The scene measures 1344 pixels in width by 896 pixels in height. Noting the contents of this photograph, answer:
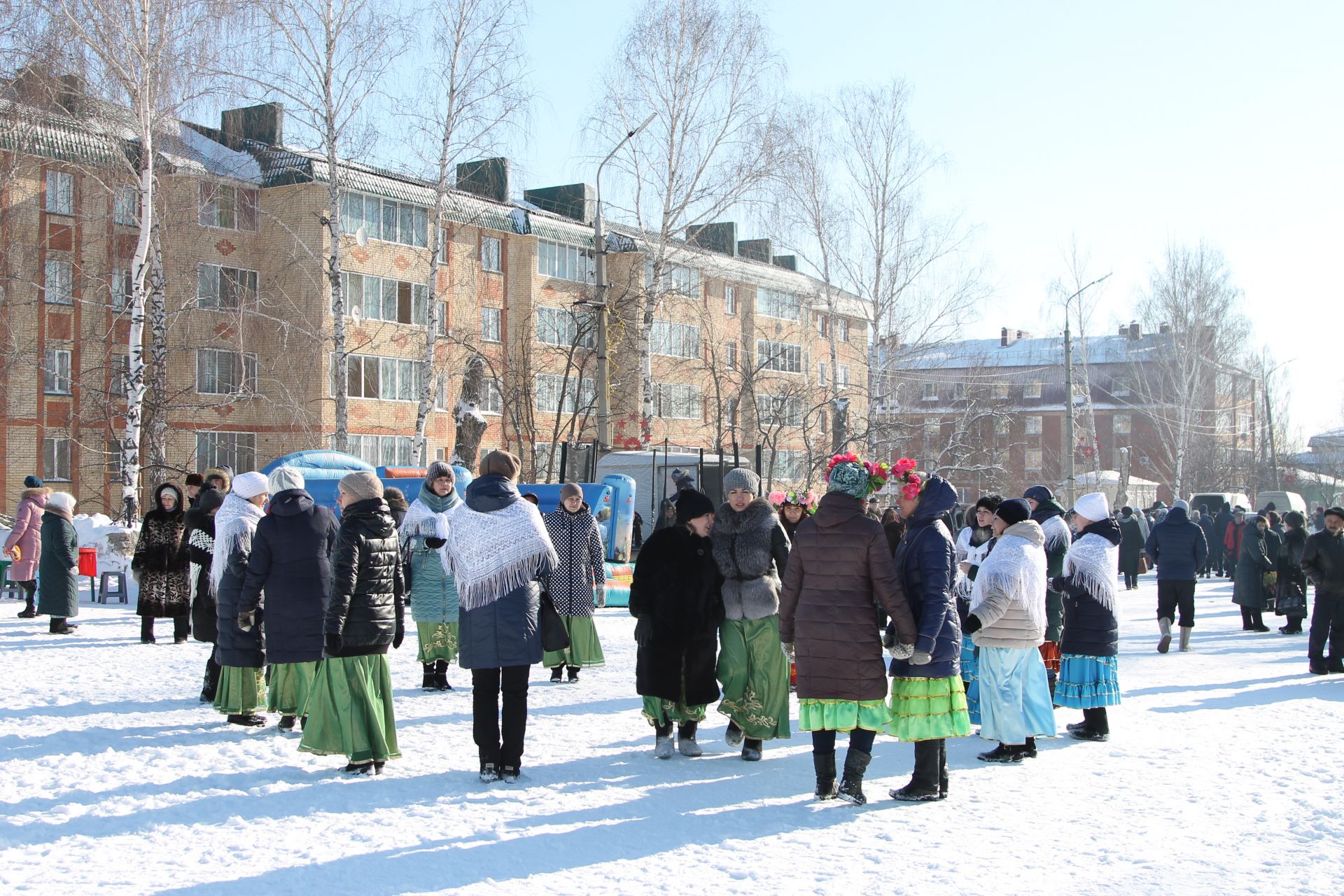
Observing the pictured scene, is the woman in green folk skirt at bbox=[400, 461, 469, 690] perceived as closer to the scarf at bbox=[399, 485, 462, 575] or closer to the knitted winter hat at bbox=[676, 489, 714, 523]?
the scarf at bbox=[399, 485, 462, 575]

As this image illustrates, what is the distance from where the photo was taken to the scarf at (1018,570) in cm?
745

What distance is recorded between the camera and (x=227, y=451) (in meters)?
36.3

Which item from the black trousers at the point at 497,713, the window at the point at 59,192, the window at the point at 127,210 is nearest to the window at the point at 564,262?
the window at the point at 127,210

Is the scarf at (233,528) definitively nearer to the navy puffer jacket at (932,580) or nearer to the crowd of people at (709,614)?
the crowd of people at (709,614)

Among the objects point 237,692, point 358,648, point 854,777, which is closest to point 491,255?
point 237,692

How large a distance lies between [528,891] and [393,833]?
3.60 feet

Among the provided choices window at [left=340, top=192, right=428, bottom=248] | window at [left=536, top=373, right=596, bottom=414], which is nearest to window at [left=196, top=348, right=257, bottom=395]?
window at [left=340, top=192, right=428, bottom=248]

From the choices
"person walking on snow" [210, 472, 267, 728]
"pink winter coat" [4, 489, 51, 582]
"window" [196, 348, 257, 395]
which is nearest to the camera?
"person walking on snow" [210, 472, 267, 728]

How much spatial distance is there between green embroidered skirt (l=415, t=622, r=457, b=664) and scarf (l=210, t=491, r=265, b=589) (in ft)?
6.15

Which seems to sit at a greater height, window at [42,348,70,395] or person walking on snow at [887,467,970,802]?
window at [42,348,70,395]

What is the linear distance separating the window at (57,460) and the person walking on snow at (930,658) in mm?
32111

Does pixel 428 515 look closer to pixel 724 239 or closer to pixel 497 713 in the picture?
pixel 497 713

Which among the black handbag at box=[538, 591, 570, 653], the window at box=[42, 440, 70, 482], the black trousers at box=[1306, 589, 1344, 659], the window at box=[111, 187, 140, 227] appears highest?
the window at box=[111, 187, 140, 227]

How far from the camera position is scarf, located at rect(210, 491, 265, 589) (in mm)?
8383
